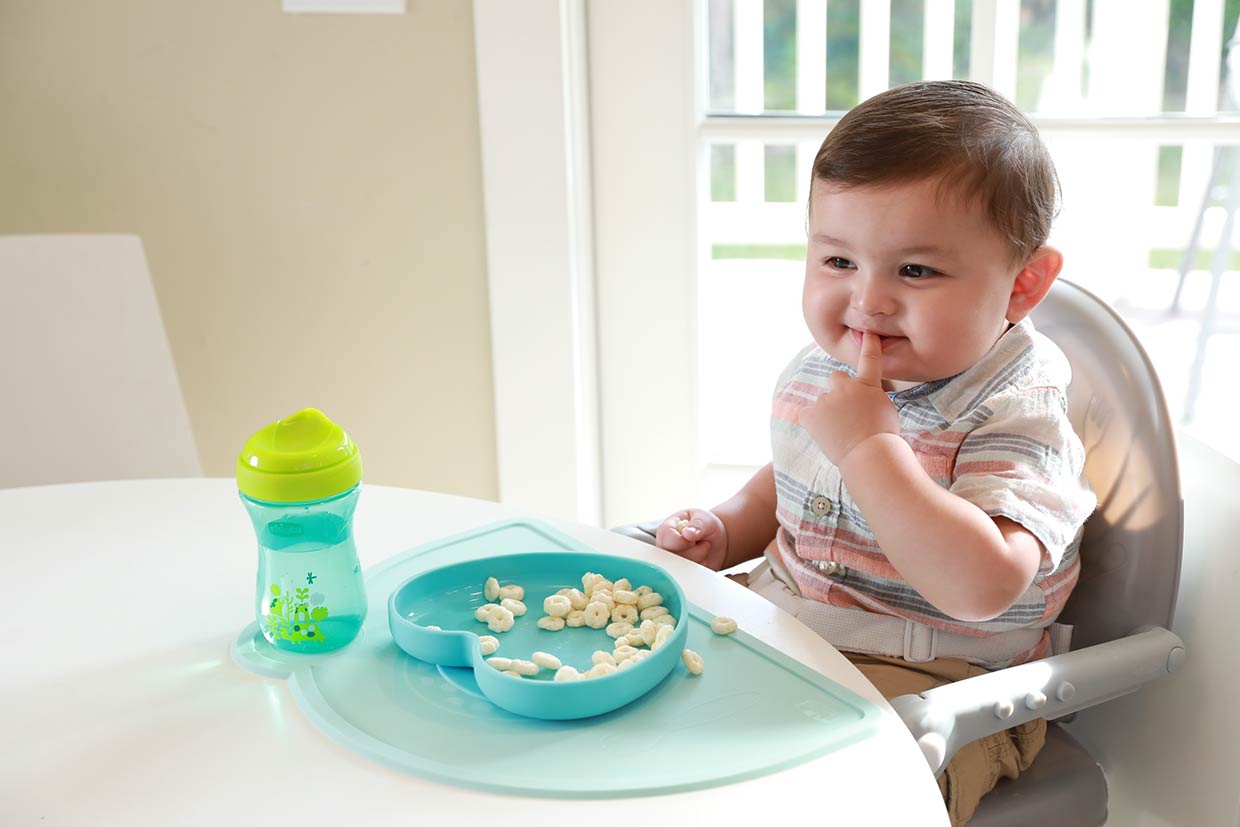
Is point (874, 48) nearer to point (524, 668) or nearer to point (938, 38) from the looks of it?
point (938, 38)

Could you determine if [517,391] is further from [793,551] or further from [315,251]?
[793,551]

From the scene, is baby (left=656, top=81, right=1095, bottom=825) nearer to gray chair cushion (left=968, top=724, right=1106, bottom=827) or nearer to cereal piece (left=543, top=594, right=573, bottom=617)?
gray chair cushion (left=968, top=724, right=1106, bottom=827)

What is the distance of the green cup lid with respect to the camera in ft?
2.61

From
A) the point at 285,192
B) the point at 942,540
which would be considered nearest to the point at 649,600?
the point at 942,540

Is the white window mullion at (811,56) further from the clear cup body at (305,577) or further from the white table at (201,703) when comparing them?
the clear cup body at (305,577)

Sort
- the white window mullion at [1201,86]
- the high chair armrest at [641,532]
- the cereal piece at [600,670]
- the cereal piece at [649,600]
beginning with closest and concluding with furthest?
the cereal piece at [600,670] → the cereal piece at [649,600] → the high chair armrest at [641,532] → the white window mullion at [1201,86]

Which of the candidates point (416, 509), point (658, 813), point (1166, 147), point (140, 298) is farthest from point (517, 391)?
point (658, 813)

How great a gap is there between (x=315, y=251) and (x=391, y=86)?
0.29 m

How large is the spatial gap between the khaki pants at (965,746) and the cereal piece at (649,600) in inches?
9.5

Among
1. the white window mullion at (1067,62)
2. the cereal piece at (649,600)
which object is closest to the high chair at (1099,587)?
the cereal piece at (649,600)

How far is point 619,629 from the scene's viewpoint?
2.81 feet

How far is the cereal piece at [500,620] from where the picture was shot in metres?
0.87

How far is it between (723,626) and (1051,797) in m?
0.33

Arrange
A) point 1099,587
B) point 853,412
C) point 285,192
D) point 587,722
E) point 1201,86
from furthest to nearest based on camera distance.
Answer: point 285,192 → point 1201,86 → point 1099,587 → point 853,412 → point 587,722
